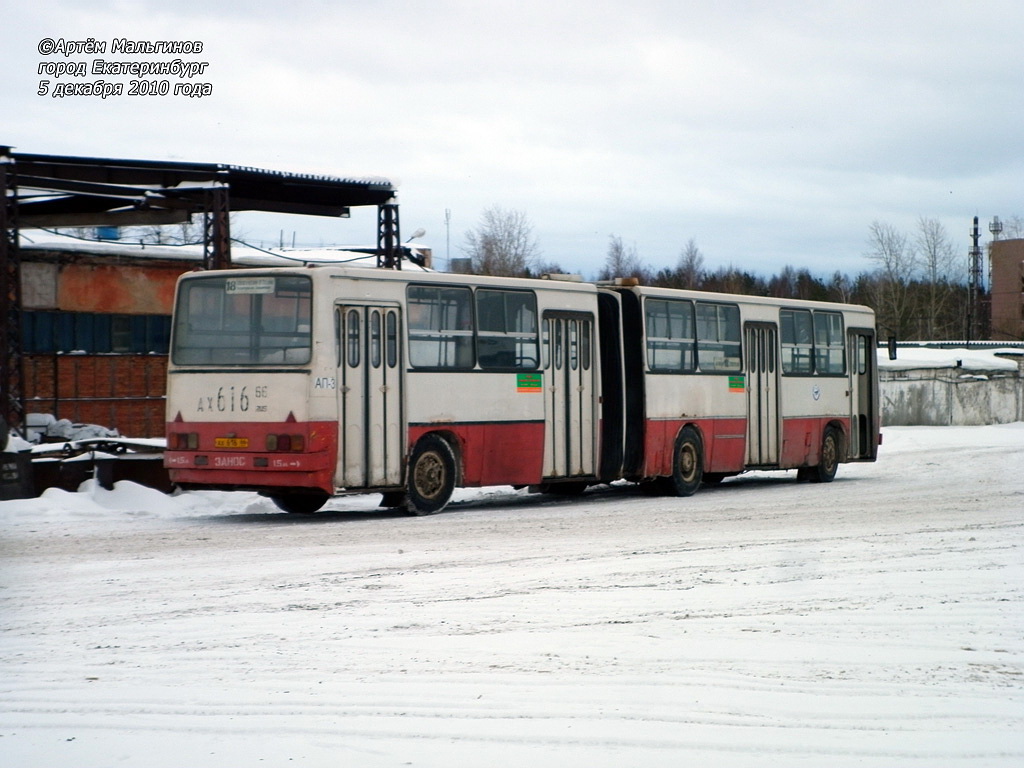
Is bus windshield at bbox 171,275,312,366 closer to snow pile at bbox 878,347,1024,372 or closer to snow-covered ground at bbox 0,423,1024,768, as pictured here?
snow-covered ground at bbox 0,423,1024,768

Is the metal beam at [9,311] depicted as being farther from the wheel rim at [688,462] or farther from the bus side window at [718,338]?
the bus side window at [718,338]

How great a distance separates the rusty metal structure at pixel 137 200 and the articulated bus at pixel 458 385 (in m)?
6.86

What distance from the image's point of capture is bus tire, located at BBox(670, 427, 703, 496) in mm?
20875

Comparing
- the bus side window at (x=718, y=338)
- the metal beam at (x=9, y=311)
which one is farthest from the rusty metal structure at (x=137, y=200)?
the bus side window at (x=718, y=338)

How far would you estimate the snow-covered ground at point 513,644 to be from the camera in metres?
6.00

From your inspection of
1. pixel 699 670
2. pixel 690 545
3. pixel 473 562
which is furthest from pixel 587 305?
pixel 699 670

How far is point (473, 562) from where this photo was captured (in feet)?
38.7

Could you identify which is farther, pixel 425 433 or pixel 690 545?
pixel 425 433

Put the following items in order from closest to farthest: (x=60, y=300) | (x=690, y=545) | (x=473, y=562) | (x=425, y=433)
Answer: (x=473, y=562), (x=690, y=545), (x=425, y=433), (x=60, y=300)

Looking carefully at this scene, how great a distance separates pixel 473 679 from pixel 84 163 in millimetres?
20438

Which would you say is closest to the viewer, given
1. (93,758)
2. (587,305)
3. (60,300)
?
(93,758)

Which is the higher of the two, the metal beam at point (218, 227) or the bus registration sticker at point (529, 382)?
the metal beam at point (218, 227)

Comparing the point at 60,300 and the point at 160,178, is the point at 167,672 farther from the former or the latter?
the point at 60,300

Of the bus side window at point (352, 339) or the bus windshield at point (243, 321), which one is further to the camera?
the bus side window at point (352, 339)
